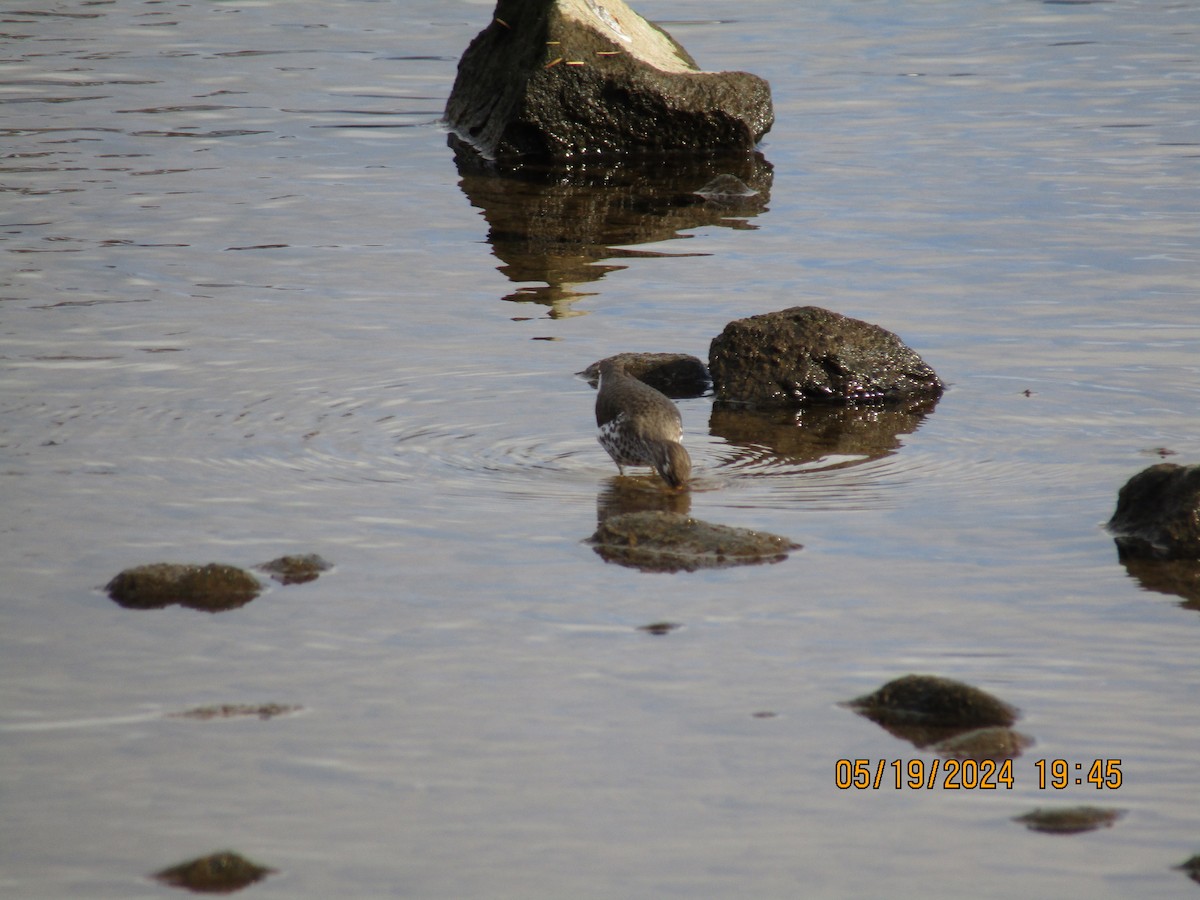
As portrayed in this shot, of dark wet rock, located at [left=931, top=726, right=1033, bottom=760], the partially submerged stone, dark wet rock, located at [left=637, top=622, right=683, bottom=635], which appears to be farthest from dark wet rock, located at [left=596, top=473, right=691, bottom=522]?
dark wet rock, located at [left=931, top=726, right=1033, bottom=760]

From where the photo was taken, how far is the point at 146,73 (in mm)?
21422

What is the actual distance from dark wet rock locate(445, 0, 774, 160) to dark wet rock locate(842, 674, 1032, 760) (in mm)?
11676

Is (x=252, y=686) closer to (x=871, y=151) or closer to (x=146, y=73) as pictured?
(x=871, y=151)

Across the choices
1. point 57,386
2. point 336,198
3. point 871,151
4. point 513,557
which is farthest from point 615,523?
point 871,151

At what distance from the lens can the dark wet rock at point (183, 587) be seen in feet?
20.7

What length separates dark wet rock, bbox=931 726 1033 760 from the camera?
203 inches

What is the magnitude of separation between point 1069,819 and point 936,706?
70 centimetres

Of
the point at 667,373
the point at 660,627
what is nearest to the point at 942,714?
the point at 660,627

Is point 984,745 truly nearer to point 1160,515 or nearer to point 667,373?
point 1160,515

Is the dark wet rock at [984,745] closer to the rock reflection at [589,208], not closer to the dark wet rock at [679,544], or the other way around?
the dark wet rock at [679,544]

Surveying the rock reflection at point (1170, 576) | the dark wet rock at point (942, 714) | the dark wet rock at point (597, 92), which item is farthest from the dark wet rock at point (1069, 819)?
the dark wet rock at point (597, 92)

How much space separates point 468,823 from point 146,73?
1862 cm

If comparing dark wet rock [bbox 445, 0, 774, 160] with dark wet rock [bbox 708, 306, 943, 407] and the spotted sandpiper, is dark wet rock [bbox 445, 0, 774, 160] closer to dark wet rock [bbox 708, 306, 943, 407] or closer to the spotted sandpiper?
dark wet rock [bbox 708, 306, 943, 407]

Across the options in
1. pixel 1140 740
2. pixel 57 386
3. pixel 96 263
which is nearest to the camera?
pixel 1140 740
